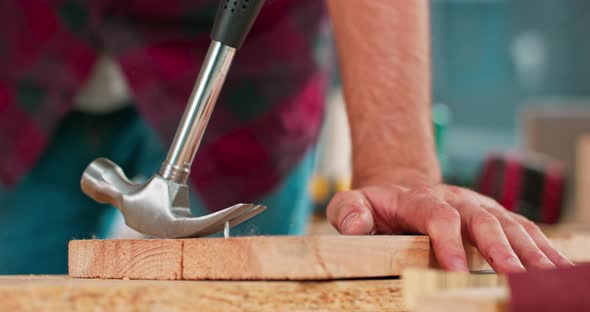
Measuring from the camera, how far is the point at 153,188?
0.62m

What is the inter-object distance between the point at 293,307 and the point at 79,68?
74 cm

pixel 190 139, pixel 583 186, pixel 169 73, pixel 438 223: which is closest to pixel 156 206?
pixel 190 139

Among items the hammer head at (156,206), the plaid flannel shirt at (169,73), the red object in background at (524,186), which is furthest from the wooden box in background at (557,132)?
the hammer head at (156,206)

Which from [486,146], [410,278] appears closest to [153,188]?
[410,278]

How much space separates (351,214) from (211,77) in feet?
0.49

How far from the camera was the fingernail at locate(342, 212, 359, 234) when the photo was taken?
621mm

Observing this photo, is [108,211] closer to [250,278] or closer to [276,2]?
[276,2]

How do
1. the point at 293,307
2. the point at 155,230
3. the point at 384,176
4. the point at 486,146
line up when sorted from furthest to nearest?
the point at 486,146, the point at 384,176, the point at 155,230, the point at 293,307

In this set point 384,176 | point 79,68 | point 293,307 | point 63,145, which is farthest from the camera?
point 63,145

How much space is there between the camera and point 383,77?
32.4 inches

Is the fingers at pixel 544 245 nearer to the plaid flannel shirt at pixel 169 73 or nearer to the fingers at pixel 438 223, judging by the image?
the fingers at pixel 438 223

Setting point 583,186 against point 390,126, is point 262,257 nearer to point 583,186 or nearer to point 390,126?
point 390,126

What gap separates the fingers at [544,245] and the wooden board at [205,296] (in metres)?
0.13

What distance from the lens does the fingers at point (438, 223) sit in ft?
1.82
